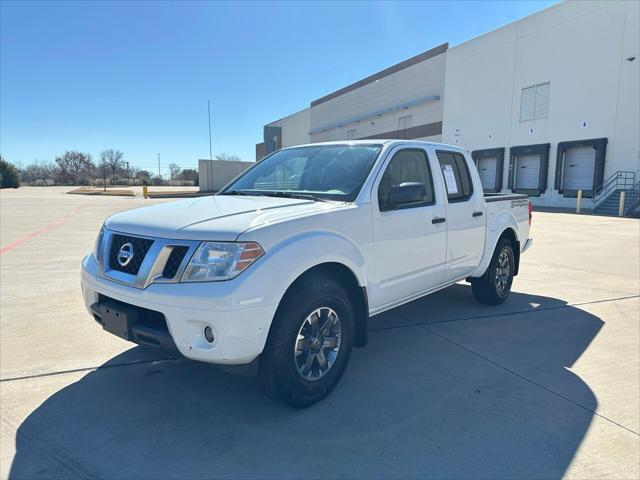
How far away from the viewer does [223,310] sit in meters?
2.45

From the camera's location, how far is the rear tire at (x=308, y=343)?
8.91 ft

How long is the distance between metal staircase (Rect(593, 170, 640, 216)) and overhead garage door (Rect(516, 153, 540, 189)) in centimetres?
454

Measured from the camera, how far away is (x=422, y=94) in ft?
129

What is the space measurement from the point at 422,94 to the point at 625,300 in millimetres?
36691

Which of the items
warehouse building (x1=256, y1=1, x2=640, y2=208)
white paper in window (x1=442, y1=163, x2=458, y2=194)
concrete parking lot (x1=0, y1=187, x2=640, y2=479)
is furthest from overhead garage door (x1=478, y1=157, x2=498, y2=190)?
white paper in window (x1=442, y1=163, x2=458, y2=194)

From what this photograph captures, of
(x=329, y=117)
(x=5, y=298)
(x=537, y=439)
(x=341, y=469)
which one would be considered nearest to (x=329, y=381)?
(x=341, y=469)

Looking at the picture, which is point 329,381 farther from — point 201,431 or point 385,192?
point 385,192

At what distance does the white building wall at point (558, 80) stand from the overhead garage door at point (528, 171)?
3.37 ft

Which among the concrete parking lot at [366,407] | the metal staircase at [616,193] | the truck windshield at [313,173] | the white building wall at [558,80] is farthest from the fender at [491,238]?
the white building wall at [558,80]

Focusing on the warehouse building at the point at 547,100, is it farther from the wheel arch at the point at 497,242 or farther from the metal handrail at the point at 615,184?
the wheel arch at the point at 497,242

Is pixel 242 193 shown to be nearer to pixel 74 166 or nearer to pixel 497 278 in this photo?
pixel 497 278

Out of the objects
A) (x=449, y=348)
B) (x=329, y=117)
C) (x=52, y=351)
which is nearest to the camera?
(x=52, y=351)

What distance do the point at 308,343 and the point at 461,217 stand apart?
2.44m

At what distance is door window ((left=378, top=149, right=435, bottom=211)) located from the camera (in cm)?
361
